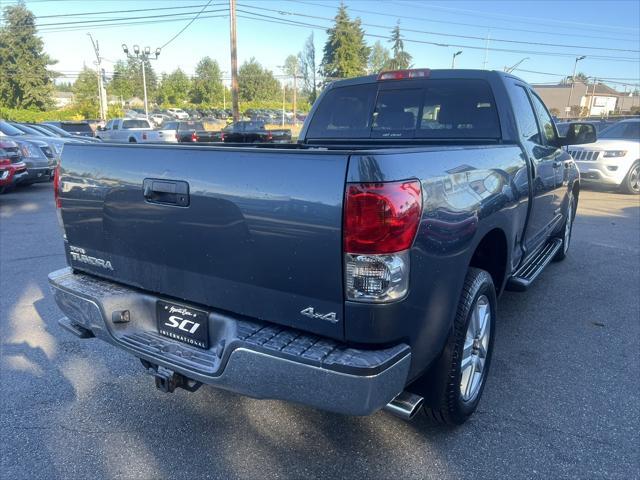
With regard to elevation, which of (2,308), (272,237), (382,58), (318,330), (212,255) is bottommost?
(2,308)

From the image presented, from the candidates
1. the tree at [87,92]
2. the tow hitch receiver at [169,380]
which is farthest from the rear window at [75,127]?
the tree at [87,92]

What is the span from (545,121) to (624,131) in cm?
1032

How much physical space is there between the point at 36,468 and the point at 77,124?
2604 centimetres

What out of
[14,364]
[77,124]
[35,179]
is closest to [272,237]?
[14,364]

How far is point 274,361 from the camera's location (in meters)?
2.00

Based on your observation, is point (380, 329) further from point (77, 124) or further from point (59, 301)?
point (77, 124)

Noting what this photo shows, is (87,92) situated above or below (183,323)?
above

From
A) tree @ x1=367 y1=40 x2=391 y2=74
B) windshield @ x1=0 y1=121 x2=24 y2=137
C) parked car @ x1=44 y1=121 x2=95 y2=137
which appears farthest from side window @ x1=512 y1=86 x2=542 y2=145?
tree @ x1=367 y1=40 x2=391 y2=74

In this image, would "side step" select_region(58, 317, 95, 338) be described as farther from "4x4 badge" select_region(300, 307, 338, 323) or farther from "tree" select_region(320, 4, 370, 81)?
"tree" select_region(320, 4, 370, 81)

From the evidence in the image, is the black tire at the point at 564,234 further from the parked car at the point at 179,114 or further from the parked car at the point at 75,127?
the parked car at the point at 179,114

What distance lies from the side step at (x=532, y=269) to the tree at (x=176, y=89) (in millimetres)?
93845

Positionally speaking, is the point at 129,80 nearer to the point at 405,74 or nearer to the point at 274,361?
the point at 405,74

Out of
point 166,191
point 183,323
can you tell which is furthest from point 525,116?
point 183,323

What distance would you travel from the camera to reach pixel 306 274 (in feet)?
6.53
